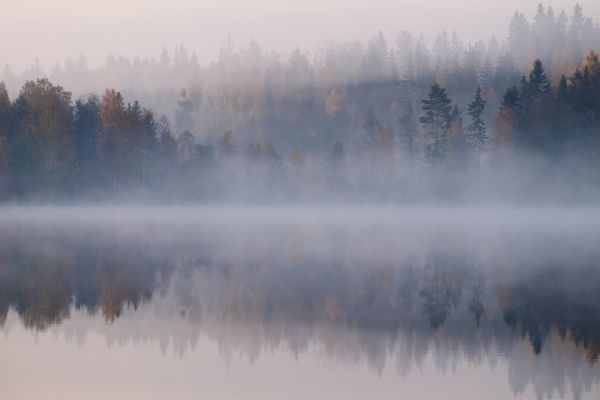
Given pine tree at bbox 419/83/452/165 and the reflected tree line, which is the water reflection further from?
pine tree at bbox 419/83/452/165

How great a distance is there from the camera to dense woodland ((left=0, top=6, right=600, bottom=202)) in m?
82.9

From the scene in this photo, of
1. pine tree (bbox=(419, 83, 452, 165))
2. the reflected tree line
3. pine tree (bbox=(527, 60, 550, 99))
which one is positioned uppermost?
pine tree (bbox=(527, 60, 550, 99))

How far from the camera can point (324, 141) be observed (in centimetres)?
14650

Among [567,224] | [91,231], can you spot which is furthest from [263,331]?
[567,224]

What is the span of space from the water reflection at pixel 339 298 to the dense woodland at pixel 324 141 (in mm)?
38782

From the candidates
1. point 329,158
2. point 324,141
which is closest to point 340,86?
point 324,141

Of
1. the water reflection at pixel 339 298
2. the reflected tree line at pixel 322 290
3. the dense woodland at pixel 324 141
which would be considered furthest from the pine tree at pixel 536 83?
the reflected tree line at pixel 322 290

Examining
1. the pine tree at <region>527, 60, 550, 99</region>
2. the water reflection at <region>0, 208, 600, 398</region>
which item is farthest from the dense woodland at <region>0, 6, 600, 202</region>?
the water reflection at <region>0, 208, 600, 398</region>

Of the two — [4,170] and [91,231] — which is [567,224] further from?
[4,170]

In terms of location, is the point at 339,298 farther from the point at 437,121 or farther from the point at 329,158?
the point at 329,158

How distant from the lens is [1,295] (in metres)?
26.0

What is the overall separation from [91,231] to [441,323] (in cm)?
3500

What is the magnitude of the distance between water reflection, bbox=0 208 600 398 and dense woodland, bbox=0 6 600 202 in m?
38.8

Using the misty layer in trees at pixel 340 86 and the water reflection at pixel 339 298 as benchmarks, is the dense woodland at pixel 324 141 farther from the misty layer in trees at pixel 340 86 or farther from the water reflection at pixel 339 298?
the water reflection at pixel 339 298
